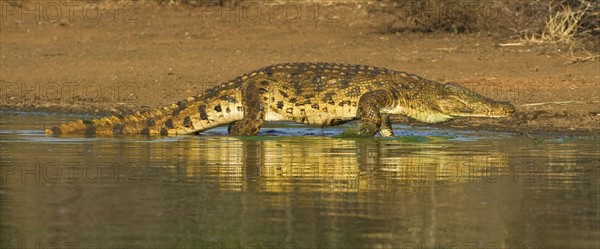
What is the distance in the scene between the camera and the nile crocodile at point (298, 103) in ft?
43.5

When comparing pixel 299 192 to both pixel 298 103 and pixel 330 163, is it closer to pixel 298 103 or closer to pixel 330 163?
pixel 330 163

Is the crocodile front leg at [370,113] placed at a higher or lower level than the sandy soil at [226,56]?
lower

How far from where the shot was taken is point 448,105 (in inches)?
534

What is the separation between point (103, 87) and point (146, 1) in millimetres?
6638

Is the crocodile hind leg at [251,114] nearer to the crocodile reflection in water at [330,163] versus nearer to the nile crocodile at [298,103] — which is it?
the nile crocodile at [298,103]

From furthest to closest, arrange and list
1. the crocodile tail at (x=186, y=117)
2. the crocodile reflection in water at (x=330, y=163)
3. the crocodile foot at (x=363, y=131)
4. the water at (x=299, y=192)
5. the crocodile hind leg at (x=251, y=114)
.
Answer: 1. the crocodile tail at (x=186, y=117)
2. the crocodile hind leg at (x=251, y=114)
3. the crocodile foot at (x=363, y=131)
4. the crocodile reflection in water at (x=330, y=163)
5. the water at (x=299, y=192)

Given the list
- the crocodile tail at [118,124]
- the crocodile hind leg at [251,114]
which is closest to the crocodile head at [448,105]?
the crocodile hind leg at [251,114]

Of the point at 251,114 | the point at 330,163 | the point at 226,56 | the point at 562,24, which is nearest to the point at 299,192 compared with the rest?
→ the point at 330,163

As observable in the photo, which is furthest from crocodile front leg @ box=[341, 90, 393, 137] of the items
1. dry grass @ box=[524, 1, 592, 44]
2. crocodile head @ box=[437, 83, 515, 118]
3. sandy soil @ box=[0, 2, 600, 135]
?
dry grass @ box=[524, 1, 592, 44]

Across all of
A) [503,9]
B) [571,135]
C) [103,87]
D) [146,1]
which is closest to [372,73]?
[571,135]

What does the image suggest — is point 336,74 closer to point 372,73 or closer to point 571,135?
point 372,73

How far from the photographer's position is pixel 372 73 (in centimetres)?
1349

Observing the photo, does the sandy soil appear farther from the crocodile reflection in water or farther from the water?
the water

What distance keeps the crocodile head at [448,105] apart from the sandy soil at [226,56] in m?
0.70
